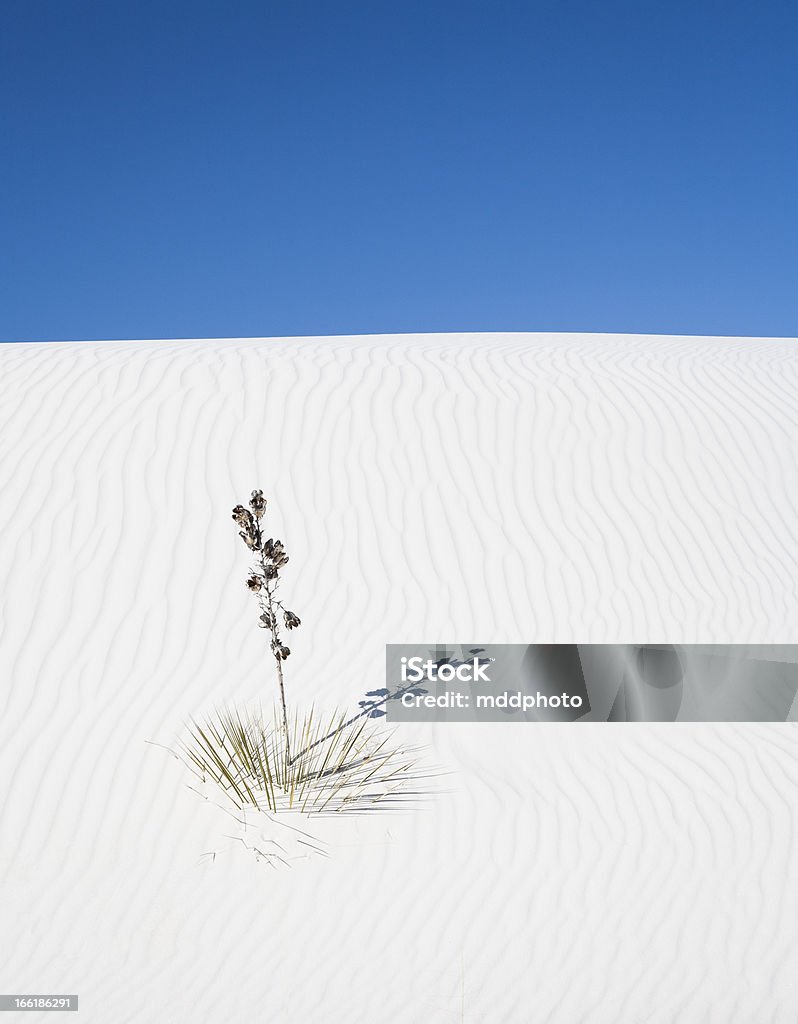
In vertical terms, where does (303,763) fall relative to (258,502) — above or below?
below

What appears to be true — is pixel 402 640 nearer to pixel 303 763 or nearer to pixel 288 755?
pixel 303 763

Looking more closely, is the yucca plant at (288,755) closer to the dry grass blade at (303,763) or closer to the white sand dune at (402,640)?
the dry grass blade at (303,763)

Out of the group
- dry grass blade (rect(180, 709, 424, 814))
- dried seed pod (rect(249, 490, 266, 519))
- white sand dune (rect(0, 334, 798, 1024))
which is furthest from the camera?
dried seed pod (rect(249, 490, 266, 519))

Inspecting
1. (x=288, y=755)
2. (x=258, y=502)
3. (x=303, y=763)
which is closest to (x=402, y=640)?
(x=303, y=763)

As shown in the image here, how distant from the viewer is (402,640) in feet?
19.6

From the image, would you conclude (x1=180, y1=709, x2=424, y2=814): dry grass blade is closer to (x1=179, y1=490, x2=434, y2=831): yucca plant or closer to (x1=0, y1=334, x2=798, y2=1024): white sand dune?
(x1=179, y1=490, x2=434, y2=831): yucca plant

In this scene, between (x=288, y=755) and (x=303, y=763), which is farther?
(x=303, y=763)

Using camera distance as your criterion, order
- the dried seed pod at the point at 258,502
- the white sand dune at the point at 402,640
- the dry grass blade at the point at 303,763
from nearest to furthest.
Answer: the white sand dune at the point at 402,640 < the dry grass blade at the point at 303,763 < the dried seed pod at the point at 258,502

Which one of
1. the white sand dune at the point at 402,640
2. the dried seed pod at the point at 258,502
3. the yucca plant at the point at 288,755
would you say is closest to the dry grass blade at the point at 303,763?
the yucca plant at the point at 288,755

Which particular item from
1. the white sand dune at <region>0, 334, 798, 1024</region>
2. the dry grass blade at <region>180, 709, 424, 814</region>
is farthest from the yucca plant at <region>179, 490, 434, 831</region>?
the white sand dune at <region>0, 334, 798, 1024</region>

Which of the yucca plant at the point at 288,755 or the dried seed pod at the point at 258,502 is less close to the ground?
the dried seed pod at the point at 258,502

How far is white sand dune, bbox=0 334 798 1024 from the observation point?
3.63 meters

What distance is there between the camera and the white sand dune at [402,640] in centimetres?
363

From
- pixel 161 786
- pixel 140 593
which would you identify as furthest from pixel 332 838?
pixel 140 593
